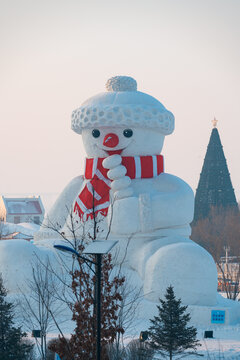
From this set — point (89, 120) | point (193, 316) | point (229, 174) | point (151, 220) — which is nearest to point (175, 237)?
point (151, 220)

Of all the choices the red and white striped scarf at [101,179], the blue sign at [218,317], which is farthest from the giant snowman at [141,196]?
the blue sign at [218,317]

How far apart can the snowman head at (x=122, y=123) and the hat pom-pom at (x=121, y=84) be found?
0.26 m

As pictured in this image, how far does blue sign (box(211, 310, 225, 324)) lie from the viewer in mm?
14375

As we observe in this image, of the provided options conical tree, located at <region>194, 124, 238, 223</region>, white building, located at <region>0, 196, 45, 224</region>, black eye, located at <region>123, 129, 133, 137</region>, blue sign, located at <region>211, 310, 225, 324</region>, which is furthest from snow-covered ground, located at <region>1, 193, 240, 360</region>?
white building, located at <region>0, 196, 45, 224</region>

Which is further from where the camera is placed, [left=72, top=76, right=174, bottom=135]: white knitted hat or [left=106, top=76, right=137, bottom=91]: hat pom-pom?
[left=106, top=76, right=137, bottom=91]: hat pom-pom

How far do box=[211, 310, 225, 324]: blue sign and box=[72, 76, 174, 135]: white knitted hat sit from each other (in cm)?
404

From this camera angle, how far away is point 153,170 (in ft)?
51.1

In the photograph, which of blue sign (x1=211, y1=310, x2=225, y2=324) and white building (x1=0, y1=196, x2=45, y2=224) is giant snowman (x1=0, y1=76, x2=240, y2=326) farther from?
white building (x1=0, y1=196, x2=45, y2=224)

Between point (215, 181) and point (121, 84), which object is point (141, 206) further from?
point (215, 181)

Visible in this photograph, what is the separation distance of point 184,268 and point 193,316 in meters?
0.97

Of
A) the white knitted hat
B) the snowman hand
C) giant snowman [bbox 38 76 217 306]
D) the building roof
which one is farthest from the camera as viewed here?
the building roof

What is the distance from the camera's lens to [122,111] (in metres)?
15.0

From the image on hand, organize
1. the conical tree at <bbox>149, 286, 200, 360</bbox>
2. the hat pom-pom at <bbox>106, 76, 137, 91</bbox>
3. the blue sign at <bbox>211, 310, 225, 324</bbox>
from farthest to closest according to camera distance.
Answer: the hat pom-pom at <bbox>106, 76, 137, 91</bbox>
the blue sign at <bbox>211, 310, 225, 324</bbox>
the conical tree at <bbox>149, 286, 200, 360</bbox>

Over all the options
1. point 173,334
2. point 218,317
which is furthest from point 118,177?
point 173,334
